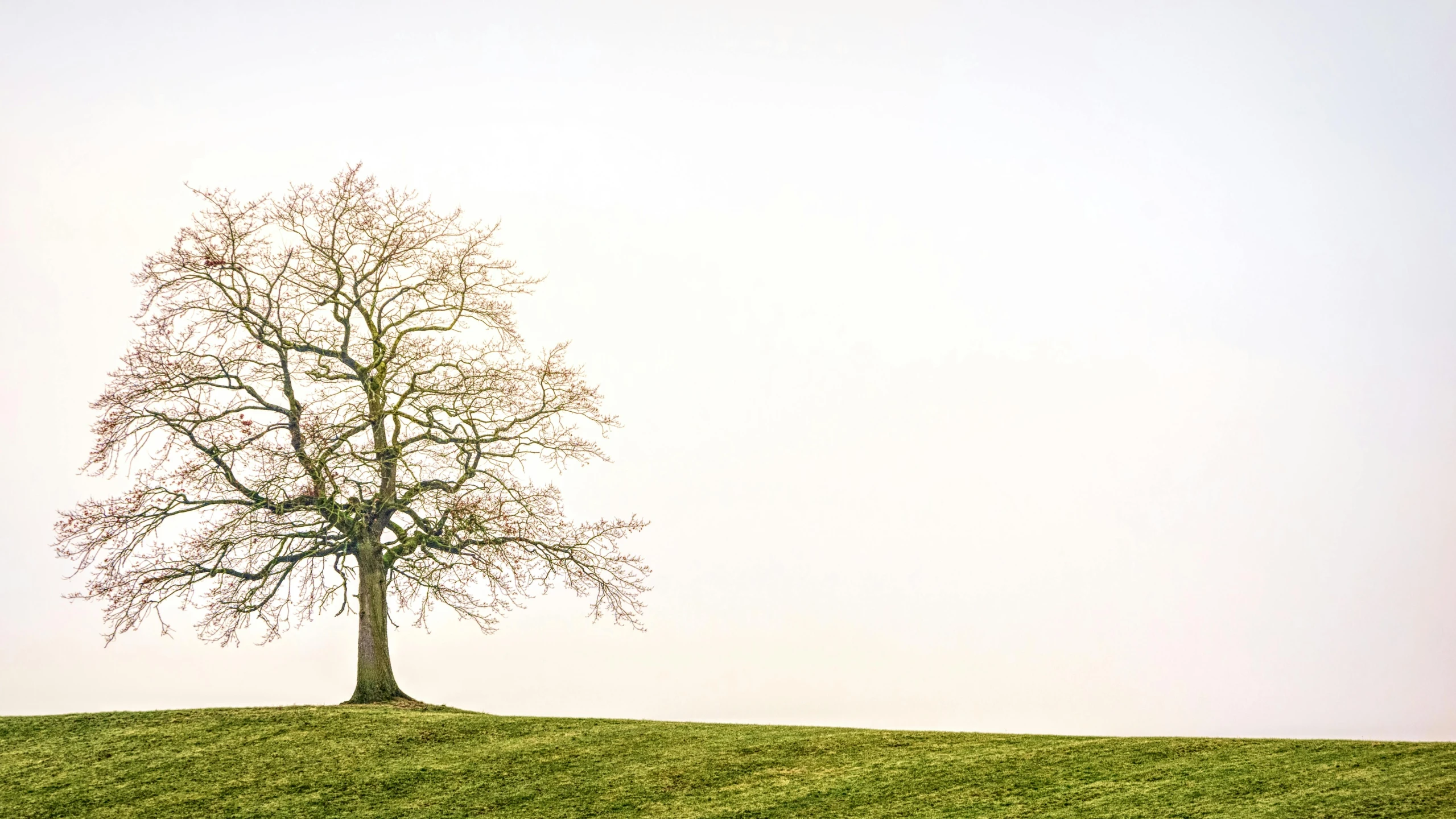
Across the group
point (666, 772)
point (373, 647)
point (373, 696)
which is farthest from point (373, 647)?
point (666, 772)

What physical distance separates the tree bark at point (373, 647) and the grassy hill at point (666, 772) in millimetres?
1370

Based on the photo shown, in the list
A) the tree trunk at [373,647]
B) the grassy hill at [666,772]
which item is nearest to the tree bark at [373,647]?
the tree trunk at [373,647]

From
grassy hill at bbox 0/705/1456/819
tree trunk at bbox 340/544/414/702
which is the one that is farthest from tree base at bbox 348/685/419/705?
grassy hill at bbox 0/705/1456/819

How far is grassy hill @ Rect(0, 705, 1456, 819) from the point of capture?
10.0 metres

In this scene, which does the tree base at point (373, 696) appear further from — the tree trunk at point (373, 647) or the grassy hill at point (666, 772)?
the grassy hill at point (666, 772)

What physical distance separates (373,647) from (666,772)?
556 cm

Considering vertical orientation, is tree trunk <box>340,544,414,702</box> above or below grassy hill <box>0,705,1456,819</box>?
above

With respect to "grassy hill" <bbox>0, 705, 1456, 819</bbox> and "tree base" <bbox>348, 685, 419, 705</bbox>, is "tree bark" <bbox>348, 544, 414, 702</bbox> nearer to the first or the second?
"tree base" <bbox>348, 685, 419, 705</bbox>

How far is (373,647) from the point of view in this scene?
51.1 ft

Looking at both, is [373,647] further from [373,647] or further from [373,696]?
[373,696]

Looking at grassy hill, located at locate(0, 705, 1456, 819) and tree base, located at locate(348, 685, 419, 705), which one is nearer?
grassy hill, located at locate(0, 705, 1456, 819)

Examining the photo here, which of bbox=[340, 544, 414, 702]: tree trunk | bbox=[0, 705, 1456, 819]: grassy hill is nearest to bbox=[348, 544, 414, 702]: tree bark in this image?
bbox=[340, 544, 414, 702]: tree trunk

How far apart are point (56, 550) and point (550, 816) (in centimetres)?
798

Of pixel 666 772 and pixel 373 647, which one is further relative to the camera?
pixel 373 647
